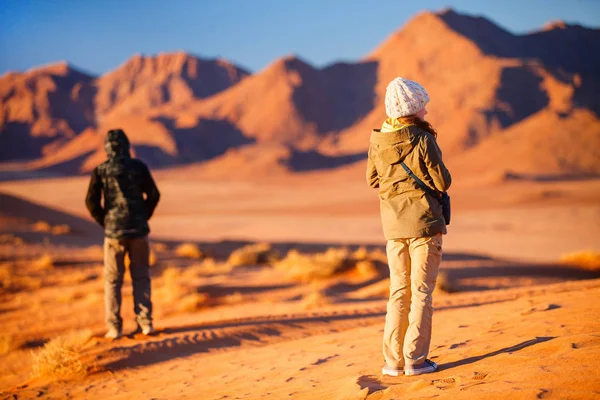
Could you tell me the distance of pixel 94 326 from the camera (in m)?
10.1

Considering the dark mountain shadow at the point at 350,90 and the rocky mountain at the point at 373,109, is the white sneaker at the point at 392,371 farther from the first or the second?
the dark mountain shadow at the point at 350,90

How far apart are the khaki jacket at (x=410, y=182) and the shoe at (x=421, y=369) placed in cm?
95

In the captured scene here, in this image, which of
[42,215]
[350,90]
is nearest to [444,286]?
[42,215]

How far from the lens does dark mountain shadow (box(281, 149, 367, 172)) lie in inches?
3223

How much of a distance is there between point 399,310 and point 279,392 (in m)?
1.14

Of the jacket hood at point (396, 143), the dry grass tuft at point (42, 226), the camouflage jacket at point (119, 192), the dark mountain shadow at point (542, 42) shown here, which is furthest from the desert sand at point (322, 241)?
the jacket hood at point (396, 143)

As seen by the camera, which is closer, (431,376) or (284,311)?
(431,376)

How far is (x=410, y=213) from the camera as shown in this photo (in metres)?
4.45

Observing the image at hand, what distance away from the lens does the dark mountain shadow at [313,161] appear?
81.9m

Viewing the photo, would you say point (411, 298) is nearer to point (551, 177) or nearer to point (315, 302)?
point (315, 302)

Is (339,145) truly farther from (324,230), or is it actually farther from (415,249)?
(415,249)

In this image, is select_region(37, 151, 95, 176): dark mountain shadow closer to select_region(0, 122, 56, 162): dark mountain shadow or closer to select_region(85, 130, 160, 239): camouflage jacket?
select_region(0, 122, 56, 162): dark mountain shadow

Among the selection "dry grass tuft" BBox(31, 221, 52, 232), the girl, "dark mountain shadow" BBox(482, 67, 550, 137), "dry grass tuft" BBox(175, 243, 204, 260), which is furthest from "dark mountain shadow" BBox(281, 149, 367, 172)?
the girl

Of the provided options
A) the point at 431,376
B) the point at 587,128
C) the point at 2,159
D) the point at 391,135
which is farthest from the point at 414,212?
the point at 2,159
